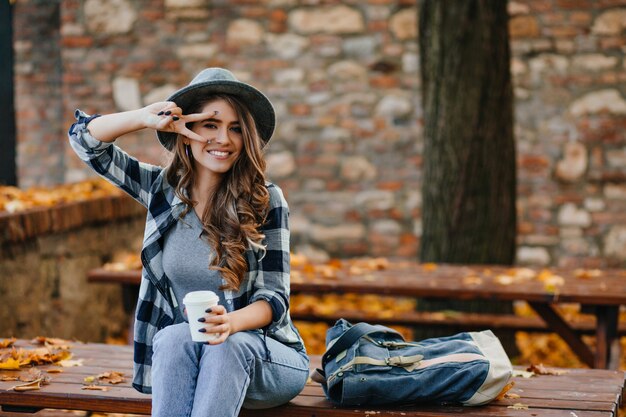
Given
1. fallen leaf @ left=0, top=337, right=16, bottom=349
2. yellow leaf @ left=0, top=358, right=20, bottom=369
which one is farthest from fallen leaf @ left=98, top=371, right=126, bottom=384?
fallen leaf @ left=0, top=337, right=16, bottom=349

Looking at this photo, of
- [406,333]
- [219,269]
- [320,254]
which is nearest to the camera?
[219,269]

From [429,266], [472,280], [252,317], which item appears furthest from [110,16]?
[252,317]

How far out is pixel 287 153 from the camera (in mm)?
6688

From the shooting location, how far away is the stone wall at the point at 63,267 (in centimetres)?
420

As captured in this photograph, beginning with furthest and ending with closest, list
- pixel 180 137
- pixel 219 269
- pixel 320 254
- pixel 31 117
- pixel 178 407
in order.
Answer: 1. pixel 31 117
2. pixel 320 254
3. pixel 180 137
4. pixel 219 269
5. pixel 178 407

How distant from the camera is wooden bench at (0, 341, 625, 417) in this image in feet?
8.32

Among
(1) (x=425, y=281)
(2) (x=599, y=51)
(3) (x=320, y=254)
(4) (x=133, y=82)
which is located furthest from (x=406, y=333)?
(4) (x=133, y=82)

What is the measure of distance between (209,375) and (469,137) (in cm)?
279

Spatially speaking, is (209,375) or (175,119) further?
(175,119)

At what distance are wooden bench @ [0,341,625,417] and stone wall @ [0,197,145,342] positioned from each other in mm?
1360

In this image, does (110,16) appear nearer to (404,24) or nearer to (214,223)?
(404,24)

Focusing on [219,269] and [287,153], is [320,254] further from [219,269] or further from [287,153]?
[219,269]

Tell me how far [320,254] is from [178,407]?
430 centimetres

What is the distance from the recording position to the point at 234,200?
2.67 metres
